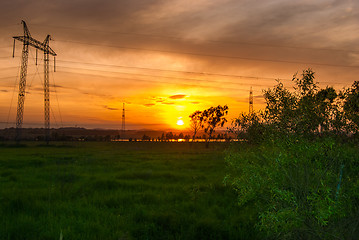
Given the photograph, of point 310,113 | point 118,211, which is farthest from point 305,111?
point 118,211

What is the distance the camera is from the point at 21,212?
16.0 metres

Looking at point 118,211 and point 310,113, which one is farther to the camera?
point 118,211

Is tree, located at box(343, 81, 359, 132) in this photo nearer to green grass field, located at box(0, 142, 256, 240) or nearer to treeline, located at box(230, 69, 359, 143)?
treeline, located at box(230, 69, 359, 143)

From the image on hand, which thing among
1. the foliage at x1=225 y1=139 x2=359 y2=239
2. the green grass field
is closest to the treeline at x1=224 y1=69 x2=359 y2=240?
the foliage at x1=225 y1=139 x2=359 y2=239

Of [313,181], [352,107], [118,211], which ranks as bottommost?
[118,211]

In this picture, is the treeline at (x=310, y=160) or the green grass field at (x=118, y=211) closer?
the treeline at (x=310, y=160)

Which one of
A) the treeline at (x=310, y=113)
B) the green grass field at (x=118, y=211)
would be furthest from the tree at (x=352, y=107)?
the green grass field at (x=118, y=211)

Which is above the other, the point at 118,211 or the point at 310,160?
the point at 310,160

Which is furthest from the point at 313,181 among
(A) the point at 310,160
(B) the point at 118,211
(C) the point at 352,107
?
(B) the point at 118,211

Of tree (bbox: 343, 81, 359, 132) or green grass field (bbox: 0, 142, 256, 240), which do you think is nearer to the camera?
tree (bbox: 343, 81, 359, 132)

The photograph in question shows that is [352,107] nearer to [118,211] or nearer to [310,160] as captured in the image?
[310,160]

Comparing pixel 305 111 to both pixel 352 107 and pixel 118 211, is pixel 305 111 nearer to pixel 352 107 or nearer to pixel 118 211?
pixel 352 107

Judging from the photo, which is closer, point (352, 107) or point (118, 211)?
point (352, 107)

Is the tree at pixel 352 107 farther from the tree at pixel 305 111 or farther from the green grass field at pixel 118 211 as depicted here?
the green grass field at pixel 118 211
